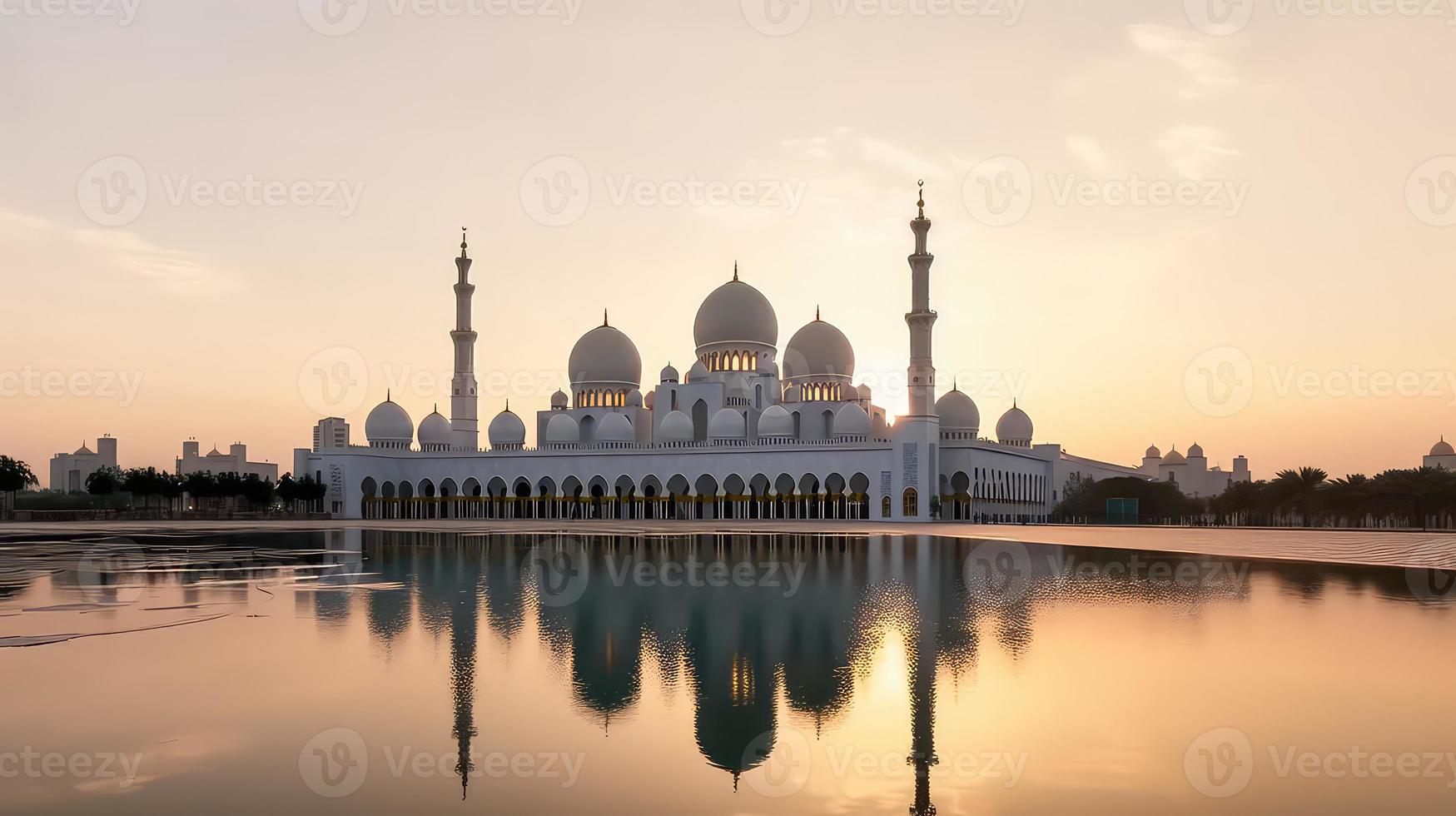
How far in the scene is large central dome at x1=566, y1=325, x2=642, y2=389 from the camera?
6750 cm

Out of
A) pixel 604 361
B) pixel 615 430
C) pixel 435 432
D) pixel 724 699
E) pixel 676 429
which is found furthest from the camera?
pixel 435 432

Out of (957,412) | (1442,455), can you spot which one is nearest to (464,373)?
(957,412)

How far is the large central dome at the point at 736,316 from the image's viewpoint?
6306cm

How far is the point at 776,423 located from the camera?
192 feet

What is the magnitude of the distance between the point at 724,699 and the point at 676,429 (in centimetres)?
5426

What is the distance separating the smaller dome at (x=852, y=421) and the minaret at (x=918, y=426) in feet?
Result: 10.1

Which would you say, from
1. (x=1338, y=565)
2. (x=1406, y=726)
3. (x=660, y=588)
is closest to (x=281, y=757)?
(x=1406, y=726)

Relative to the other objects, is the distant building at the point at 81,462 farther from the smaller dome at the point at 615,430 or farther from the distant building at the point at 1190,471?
the distant building at the point at 1190,471

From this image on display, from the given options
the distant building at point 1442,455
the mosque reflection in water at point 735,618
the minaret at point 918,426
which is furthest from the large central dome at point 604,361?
the distant building at point 1442,455

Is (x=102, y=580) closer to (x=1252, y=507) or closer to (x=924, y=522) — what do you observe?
(x=924, y=522)

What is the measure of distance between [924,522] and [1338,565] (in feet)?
101

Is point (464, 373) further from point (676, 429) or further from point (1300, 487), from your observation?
point (1300, 487)

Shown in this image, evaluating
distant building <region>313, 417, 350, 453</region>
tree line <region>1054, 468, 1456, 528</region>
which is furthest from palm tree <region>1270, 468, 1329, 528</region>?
distant building <region>313, 417, 350, 453</region>

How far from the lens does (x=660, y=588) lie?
14.5 meters
